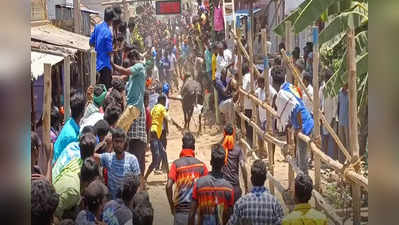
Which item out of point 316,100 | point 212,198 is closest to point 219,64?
point 316,100

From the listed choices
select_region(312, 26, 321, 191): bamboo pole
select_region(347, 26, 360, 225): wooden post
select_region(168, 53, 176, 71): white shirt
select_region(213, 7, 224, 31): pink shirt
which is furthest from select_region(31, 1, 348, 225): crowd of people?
select_region(168, 53, 176, 71): white shirt

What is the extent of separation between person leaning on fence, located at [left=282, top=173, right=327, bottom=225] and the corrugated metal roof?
3.71m

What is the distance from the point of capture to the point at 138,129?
5668 mm

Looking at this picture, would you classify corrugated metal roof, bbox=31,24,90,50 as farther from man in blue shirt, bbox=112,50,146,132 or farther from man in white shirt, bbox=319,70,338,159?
man in white shirt, bbox=319,70,338,159

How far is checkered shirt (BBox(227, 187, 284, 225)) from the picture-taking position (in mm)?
3951

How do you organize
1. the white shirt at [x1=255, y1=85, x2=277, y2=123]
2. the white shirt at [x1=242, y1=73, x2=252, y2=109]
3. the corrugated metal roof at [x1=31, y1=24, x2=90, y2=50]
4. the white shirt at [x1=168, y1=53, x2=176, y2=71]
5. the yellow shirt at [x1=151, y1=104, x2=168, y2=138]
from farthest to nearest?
the white shirt at [x1=168, y1=53, x2=176, y2=71] < the white shirt at [x1=242, y1=73, x2=252, y2=109] < the corrugated metal roof at [x1=31, y1=24, x2=90, y2=50] < the white shirt at [x1=255, y1=85, x2=277, y2=123] < the yellow shirt at [x1=151, y1=104, x2=168, y2=138]

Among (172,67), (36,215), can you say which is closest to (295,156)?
(36,215)

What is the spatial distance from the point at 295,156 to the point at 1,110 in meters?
3.30

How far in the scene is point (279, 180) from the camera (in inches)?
237

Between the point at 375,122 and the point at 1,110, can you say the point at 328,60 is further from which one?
the point at 1,110

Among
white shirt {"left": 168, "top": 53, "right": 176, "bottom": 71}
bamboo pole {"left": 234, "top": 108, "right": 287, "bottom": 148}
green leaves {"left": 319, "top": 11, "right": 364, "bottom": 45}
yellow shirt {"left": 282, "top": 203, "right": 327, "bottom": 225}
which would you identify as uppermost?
green leaves {"left": 319, "top": 11, "right": 364, "bottom": 45}

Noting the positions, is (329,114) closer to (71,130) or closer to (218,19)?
(218,19)

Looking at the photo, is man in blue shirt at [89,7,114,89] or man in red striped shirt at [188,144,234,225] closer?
man in red striped shirt at [188,144,234,225]

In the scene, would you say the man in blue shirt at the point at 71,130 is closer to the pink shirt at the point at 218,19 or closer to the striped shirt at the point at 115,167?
the striped shirt at the point at 115,167
